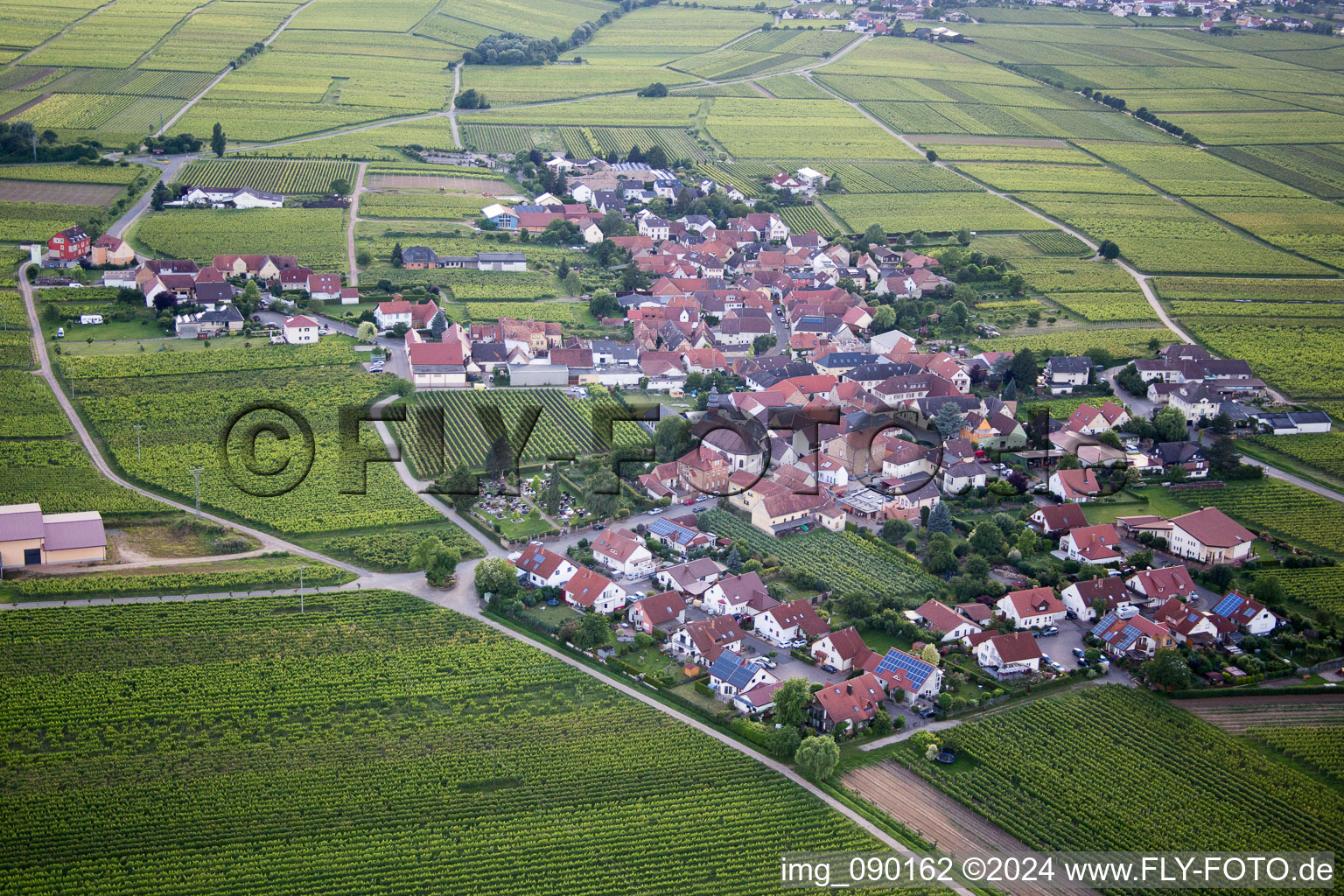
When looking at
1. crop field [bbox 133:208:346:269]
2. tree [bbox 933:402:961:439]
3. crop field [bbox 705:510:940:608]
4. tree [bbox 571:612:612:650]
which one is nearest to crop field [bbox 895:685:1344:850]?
crop field [bbox 705:510:940:608]

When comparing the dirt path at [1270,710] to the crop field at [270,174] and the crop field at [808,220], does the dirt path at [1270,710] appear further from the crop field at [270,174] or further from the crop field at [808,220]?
the crop field at [270,174]

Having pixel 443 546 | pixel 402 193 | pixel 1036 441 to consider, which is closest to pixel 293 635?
pixel 443 546

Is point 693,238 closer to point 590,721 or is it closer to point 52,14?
point 590,721

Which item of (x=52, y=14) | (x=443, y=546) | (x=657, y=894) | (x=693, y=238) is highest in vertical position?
(x=52, y=14)

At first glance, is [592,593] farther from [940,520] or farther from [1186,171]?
[1186,171]

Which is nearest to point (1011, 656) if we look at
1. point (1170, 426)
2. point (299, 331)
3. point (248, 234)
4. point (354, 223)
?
point (1170, 426)

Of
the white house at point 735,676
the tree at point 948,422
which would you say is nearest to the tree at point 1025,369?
the tree at point 948,422
